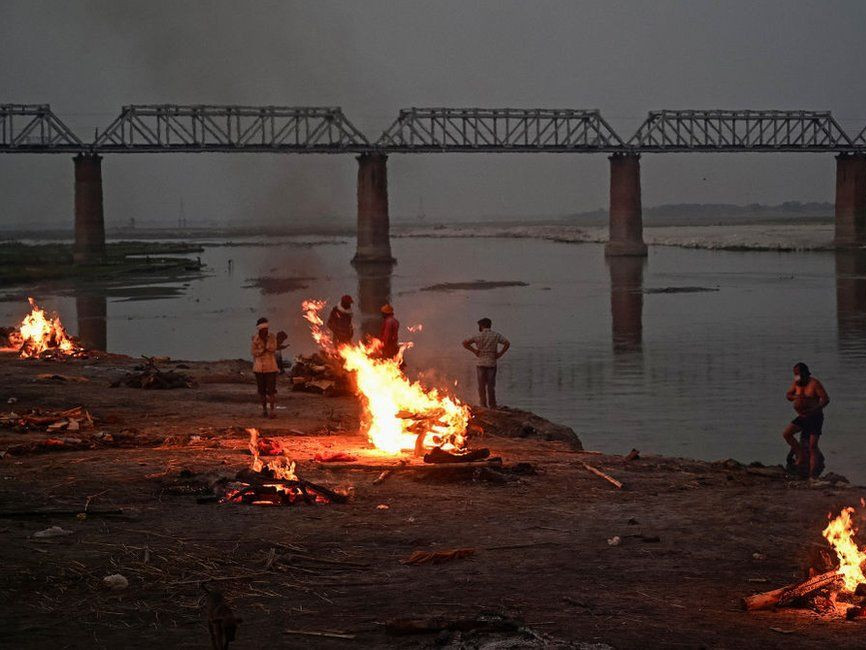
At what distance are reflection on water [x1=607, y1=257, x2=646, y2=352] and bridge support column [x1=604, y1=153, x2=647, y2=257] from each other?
1058 cm

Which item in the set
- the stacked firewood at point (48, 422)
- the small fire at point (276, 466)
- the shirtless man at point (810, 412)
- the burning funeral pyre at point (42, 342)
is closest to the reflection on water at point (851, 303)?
the shirtless man at point (810, 412)

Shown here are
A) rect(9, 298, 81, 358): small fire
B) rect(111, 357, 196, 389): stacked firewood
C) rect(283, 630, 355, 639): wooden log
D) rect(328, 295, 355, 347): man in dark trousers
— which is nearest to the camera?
rect(283, 630, 355, 639): wooden log

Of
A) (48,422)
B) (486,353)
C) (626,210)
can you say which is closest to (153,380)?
(48,422)

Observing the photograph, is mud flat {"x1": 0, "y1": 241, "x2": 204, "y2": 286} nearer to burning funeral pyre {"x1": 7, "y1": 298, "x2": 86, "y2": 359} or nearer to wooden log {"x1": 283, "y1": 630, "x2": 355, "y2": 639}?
burning funeral pyre {"x1": 7, "y1": 298, "x2": 86, "y2": 359}

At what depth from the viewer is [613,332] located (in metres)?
44.6

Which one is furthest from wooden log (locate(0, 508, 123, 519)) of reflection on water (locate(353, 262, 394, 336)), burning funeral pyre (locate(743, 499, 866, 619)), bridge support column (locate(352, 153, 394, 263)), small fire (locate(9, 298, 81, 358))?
bridge support column (locate(352, 153, 394, 263))

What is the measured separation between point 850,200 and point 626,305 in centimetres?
6980

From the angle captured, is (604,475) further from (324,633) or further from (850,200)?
(850,200)

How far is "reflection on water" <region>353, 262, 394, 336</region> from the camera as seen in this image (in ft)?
162

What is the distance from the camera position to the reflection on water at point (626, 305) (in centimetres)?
4160

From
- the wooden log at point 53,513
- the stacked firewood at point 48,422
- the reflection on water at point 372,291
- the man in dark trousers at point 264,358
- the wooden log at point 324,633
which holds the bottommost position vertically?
the wooden log at point 324,633

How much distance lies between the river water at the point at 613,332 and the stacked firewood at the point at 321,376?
3623 mm

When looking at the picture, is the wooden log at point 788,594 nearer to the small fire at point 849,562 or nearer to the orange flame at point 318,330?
the small fire at point 849,562

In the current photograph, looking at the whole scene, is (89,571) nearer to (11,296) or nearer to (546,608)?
(546,608)
